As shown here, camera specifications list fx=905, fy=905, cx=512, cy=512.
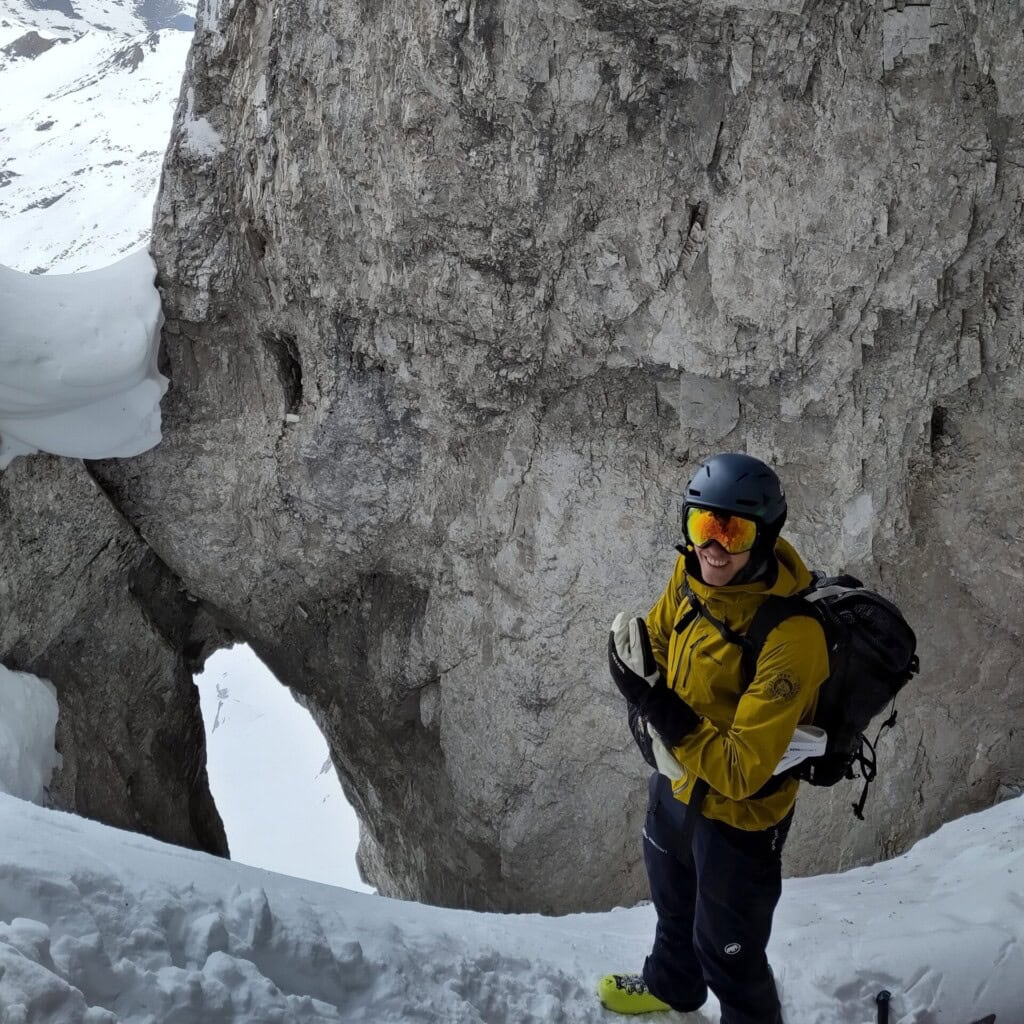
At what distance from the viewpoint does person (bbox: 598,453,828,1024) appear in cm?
203

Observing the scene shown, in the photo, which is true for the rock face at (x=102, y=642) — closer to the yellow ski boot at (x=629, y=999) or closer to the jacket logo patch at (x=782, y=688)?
the yellow ski boot at (x=629, y=999)

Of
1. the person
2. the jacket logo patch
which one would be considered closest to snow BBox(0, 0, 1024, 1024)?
the person

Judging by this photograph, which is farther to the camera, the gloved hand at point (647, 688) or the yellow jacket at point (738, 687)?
the gloved hand at point (647, 688)

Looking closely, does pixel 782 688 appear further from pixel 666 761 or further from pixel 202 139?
pixel 202 139

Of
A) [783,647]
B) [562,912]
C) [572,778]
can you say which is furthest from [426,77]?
[562,912]

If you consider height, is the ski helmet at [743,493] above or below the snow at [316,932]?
above

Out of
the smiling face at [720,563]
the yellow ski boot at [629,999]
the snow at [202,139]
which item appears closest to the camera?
the smiling face at [720,563]

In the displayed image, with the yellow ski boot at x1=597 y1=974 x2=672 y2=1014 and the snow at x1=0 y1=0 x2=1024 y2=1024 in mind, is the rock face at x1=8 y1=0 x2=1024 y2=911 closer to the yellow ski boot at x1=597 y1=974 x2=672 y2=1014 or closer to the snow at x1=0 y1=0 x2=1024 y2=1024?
the snow at x1=0 y1=0 x2=1024 y2=1024

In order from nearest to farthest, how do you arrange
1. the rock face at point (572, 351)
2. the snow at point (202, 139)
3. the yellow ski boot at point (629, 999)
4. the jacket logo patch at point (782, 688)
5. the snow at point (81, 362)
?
the jacket logo patch at point (782, 688)
the yellow ski boot at point (629, 999)
the rock face at point (572, 351)
the snow at point (81, 362)
the snow at point (202, 139)

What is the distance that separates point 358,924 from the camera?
2.63m

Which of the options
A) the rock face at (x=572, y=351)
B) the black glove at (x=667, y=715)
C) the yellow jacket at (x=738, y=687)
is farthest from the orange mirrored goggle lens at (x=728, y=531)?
the rock face at (x=572, y=351)

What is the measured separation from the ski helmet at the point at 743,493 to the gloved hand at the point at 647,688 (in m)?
0.29

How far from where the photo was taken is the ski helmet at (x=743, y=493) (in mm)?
2092

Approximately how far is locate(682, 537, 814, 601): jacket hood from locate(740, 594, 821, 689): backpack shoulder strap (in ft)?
0.11
